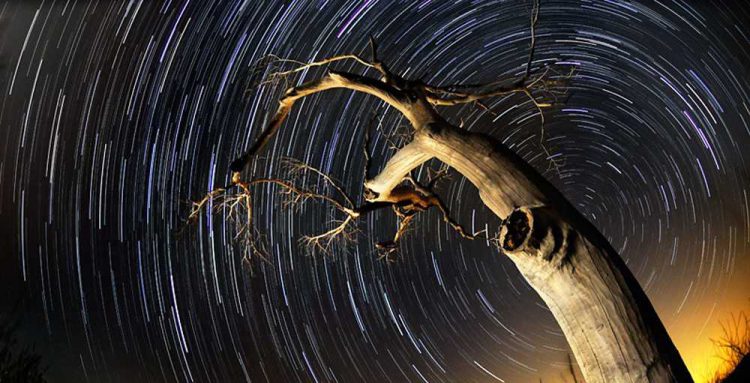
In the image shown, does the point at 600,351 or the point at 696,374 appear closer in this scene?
the point at 600,351

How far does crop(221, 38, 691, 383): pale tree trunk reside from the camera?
245 centimetres

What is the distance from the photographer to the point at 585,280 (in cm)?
263

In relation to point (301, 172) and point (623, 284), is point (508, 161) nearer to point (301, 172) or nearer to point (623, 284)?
point (623, 284)

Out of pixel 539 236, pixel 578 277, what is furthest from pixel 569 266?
pixel 539 236

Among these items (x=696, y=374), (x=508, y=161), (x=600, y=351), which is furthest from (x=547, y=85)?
(x=696, y=374)

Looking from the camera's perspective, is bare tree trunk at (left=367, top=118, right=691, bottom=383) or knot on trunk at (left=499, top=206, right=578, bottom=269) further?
knot on trunk at (left=499, top=206, right=578, bottom=269)

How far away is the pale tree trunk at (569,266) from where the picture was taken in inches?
96.6

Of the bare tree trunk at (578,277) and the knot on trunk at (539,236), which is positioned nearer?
the bare tree trunk at (578,277)

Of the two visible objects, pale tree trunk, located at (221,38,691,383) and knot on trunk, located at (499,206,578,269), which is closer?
pale tree trunk, located at (221,38,691,383)

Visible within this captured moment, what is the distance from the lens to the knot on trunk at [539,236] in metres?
2.70

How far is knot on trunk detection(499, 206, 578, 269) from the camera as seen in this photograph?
270 centimetres

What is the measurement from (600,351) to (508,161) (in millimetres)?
1166

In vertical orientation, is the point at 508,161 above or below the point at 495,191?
above

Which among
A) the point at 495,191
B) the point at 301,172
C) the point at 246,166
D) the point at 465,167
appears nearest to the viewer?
the point at 495,191
